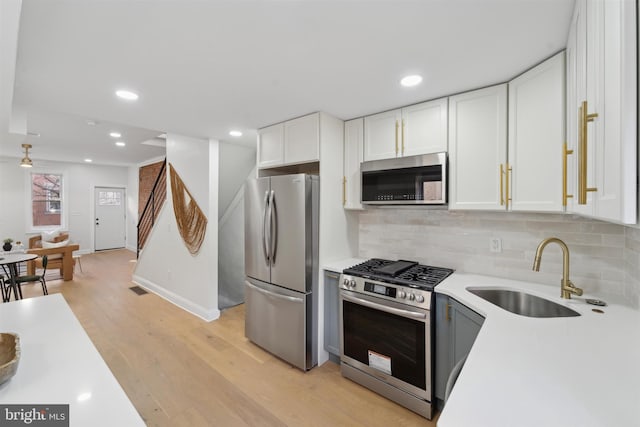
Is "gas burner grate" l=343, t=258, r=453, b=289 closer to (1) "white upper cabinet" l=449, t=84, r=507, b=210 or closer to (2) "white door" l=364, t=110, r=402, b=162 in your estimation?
(1) "white upper cabinet" l=449, t=84, r=507, b=210

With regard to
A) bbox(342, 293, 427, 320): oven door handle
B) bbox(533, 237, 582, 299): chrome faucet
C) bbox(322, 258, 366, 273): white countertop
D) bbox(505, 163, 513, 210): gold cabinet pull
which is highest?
bbox(505, 163, 513, 210): gold cabinet pull

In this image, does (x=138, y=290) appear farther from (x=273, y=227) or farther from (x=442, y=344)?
(x=442, y=344)

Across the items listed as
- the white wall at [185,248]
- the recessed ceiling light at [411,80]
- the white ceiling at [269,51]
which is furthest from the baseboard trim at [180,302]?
the recessed ceiling light at [411,80]

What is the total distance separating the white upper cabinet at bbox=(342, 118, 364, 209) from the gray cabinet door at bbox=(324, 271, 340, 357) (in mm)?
733

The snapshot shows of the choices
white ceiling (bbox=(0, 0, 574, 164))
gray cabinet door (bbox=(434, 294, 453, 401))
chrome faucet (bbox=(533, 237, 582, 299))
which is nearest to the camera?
white ceiling (bbox=(0, 0, 574, 164))

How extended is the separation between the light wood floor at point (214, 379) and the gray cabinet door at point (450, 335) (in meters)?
0.37

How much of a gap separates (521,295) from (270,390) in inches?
79.4

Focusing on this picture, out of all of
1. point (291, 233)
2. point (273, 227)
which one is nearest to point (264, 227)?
point (273, 227)

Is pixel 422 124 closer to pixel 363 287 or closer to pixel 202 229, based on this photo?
pixel 363 287

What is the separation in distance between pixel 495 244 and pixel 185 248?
3753 mm

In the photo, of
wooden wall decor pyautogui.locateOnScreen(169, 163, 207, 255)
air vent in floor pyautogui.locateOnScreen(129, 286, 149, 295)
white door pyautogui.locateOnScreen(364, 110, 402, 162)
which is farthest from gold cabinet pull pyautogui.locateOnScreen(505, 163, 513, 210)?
air vent in floor pyautogui.locateOnScreen(129, 286, 149, 295)

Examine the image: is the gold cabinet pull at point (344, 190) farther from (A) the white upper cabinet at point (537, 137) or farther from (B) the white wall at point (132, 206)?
(B) the white wall at point (132, 206)

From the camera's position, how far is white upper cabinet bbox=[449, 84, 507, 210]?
76.5 inches

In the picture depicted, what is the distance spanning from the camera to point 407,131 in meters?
2.38
